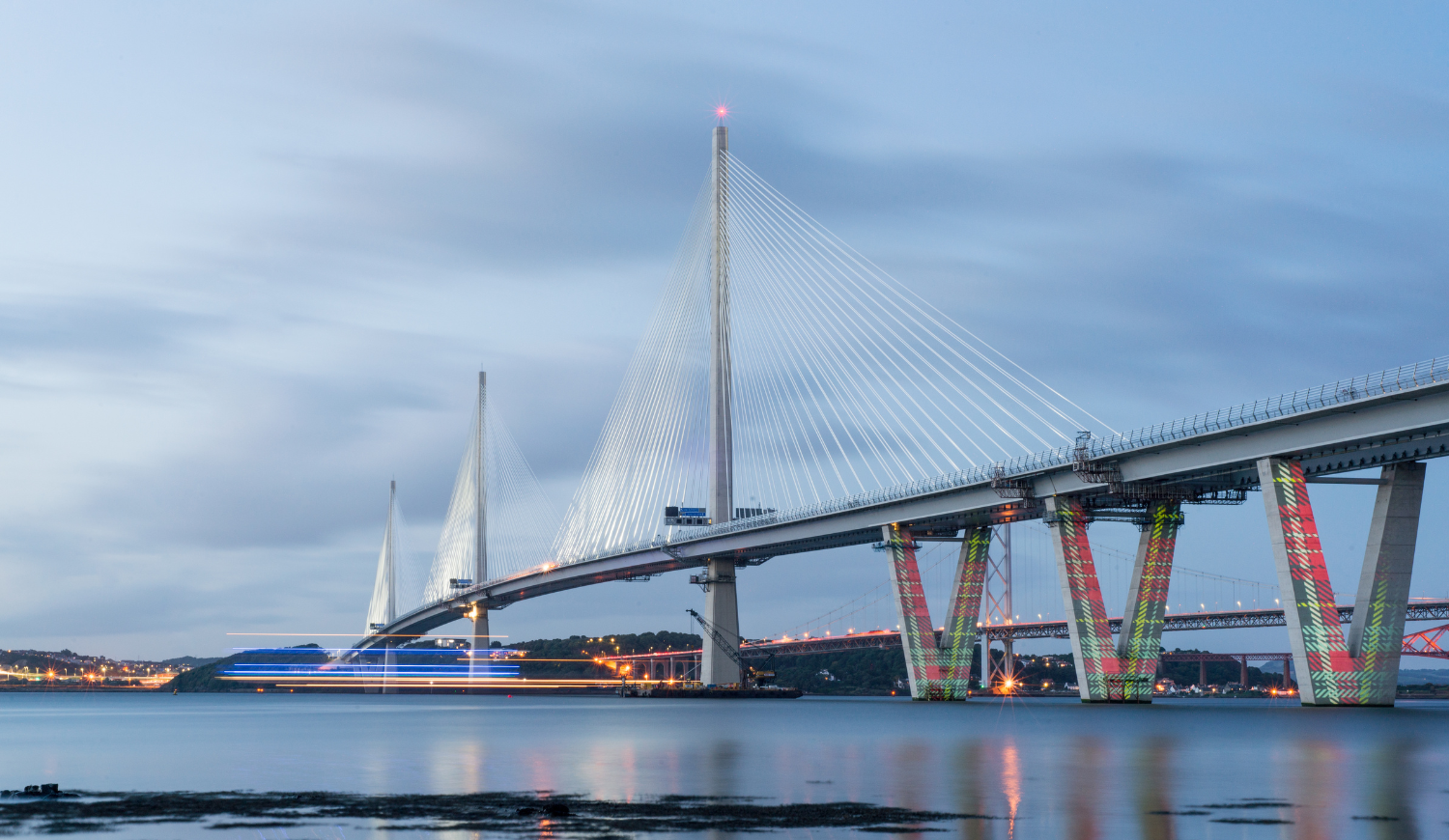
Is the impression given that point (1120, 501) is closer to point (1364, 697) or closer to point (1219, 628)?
point (1364, 697)

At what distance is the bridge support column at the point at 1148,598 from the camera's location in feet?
274

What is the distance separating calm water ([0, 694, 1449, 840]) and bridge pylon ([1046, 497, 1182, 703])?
1693 cm

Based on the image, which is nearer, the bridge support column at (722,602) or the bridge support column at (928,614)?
the bridge support column at (928,614)

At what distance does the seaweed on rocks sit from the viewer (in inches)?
893

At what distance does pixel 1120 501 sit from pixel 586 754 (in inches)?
1877

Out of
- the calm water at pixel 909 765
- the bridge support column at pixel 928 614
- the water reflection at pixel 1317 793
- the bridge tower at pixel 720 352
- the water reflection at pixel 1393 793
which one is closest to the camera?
the water reflection at pixel 1393 793

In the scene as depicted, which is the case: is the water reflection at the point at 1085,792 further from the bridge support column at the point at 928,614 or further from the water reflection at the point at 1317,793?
the bridge support column at the point at 928,614

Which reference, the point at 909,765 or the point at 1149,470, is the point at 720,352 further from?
the point at 909,765

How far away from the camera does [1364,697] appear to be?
68.0m

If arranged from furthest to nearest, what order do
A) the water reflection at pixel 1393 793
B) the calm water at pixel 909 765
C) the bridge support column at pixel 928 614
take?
the bridge support column at pixel 928 614 → the calm water at pixel 909 765 → the water reflection at pixel 1393 793

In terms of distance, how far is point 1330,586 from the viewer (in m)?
67.2

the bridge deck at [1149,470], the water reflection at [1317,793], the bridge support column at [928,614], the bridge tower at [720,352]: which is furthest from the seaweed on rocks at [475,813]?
the bridge tower at [720,352]

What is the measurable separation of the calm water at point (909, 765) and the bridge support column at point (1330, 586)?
82.2 inches

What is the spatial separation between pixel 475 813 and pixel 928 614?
83.2 m
